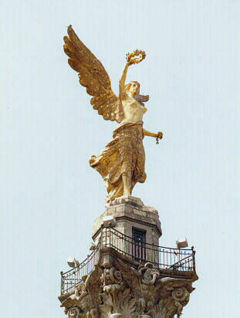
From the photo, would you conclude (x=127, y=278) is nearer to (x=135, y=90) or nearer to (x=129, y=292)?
(x=129, y=292)

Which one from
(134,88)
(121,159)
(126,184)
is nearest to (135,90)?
(134,88)

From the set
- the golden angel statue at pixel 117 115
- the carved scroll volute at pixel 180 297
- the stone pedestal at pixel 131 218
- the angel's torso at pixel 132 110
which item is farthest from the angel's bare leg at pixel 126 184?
the carved scroll volute at pixel 180 297

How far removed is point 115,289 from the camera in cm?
3641

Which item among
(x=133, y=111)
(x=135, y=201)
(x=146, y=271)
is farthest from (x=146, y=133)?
(x=146, y=271)

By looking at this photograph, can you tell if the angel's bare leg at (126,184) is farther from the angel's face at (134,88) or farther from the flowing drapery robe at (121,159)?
the angel's face at (134,88)

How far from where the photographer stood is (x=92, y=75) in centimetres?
4266

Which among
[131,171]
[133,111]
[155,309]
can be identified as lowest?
[155,309]

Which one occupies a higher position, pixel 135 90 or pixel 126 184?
pixel 135 90

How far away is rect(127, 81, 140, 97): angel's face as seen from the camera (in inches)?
1661

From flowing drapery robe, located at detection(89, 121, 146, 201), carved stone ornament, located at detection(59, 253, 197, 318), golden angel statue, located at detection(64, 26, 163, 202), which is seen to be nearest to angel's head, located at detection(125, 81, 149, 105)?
golden angel statue, located at detection(64, 26, 163, 202)

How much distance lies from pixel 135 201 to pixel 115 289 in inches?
175

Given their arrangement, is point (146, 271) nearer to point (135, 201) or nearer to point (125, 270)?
point (125, 270)

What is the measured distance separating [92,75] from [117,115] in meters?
2.15

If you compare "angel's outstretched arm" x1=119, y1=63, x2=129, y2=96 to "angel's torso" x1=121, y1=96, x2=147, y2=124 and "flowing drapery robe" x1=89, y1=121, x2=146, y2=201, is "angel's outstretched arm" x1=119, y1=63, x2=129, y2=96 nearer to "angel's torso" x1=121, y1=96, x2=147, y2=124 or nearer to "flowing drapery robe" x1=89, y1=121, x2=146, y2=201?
"angel's torso" x1=121, y1=96, x2=147, y2=124
